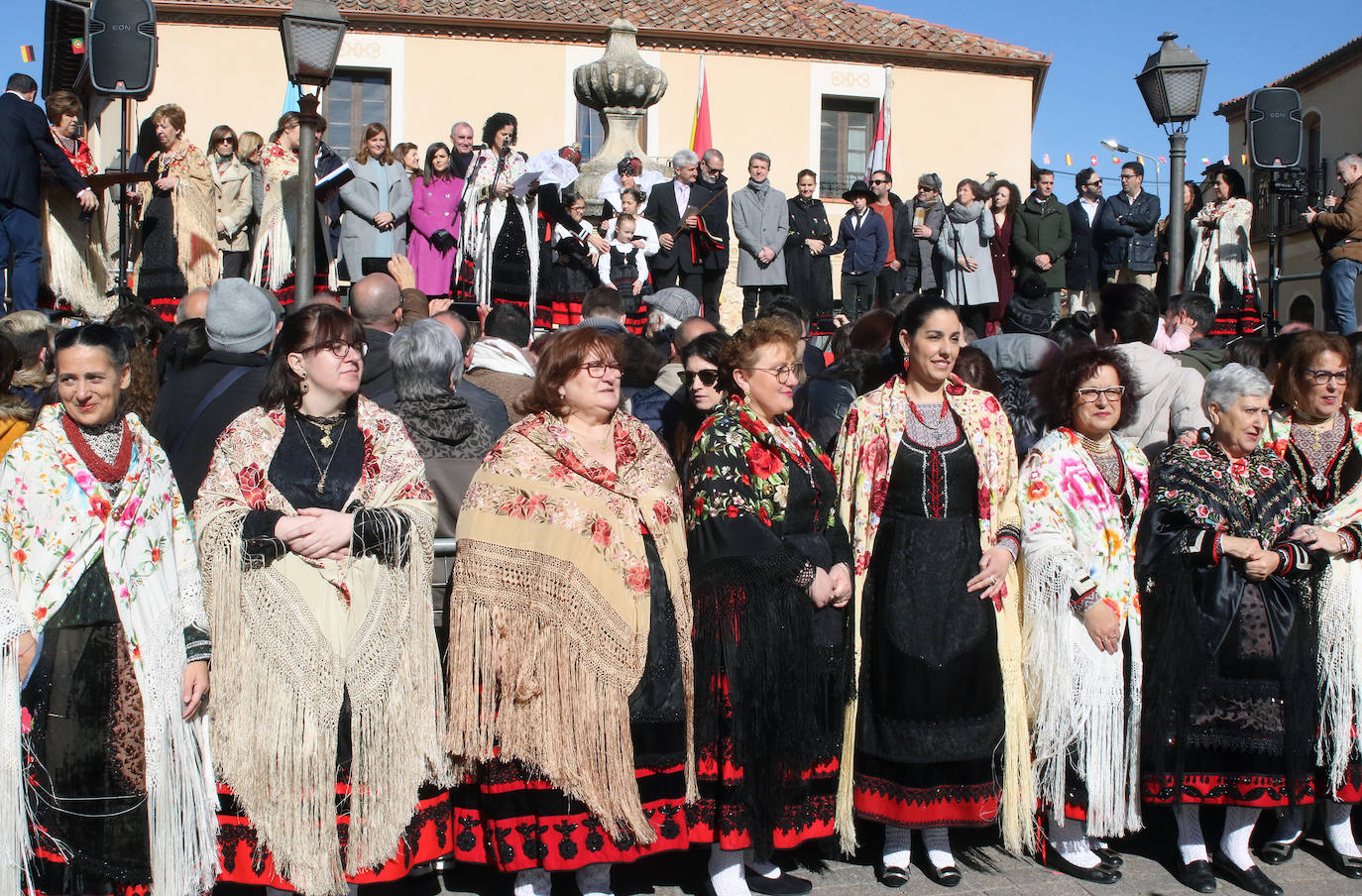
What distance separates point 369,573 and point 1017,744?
233cm

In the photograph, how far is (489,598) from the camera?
13.5ft

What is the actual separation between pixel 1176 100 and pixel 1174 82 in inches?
4.9

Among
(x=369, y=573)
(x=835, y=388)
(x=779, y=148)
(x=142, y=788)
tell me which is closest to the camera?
(x=142, y=788)

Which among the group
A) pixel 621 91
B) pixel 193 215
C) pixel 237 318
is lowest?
pixel 237 318

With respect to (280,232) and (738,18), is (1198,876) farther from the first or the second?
(738,18)

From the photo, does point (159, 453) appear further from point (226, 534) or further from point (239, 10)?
point (239, 10)

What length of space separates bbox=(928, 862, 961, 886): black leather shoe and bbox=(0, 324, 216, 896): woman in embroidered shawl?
7.90ft

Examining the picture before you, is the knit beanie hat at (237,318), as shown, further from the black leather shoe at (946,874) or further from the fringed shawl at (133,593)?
the black leather shoe at (946,874)

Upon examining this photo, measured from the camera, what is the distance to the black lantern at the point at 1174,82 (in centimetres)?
935

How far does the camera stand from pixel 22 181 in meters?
8.48

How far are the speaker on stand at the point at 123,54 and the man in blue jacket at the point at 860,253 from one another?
6633 mm

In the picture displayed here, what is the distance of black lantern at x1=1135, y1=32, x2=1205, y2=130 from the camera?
9.35 meters

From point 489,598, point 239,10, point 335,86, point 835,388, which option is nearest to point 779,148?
point 335,86

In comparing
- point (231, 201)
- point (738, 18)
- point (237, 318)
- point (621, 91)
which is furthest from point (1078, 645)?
point (738, 18)
